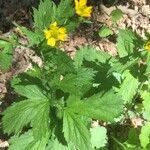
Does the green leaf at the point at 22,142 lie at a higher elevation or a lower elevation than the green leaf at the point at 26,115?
lower

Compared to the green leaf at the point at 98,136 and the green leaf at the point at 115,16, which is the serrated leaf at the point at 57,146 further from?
the green leaf at the point at 115,16

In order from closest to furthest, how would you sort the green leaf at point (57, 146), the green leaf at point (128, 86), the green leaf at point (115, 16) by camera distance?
the green leaf at point (57, 146) < the green leaf at point (128, 86) < the green leaf at point (115, 16)

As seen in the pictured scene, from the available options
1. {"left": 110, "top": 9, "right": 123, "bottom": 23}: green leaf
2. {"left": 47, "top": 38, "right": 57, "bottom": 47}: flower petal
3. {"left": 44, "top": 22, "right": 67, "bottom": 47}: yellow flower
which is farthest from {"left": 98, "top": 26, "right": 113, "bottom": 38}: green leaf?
{"left": 47, "top": 38, "right": 57, "bottom": 47}: flower petal

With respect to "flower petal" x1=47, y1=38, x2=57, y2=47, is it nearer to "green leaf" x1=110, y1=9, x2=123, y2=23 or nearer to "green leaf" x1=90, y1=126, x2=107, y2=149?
"green leaf" x1=90, y1=126, x2=107, y2=149

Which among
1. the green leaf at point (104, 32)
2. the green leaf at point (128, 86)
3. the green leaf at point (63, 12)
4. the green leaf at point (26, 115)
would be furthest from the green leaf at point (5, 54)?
the green leaf at point (104, 32)

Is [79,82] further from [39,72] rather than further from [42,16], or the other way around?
[42,16]

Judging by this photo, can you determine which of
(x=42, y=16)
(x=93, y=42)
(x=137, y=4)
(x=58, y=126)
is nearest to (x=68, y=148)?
(x=58, y=126)
